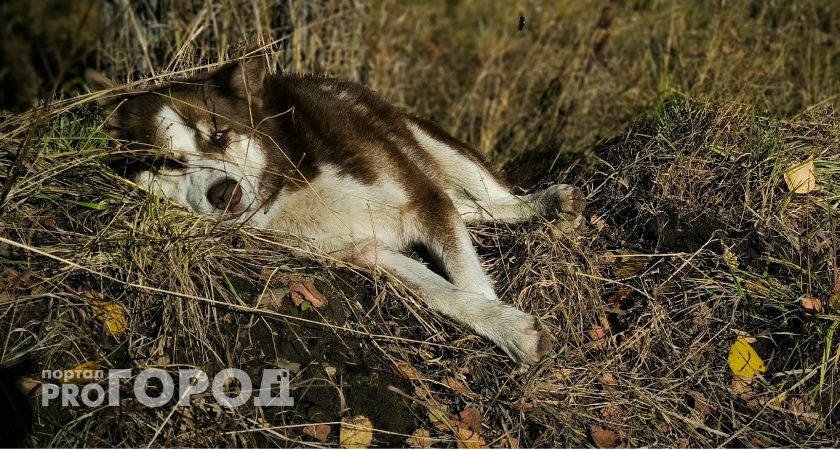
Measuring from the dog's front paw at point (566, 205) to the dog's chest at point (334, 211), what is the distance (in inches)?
27.8

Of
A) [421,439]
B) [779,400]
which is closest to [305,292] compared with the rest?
[421,439]

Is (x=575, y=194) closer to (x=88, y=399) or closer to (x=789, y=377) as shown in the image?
(x=789, y=377)

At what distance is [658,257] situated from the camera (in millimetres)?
3244

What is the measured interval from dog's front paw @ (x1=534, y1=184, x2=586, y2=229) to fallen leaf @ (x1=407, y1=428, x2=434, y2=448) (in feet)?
3.96

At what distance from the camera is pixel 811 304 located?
2.98 metres

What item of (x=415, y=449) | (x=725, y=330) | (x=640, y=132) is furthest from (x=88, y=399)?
(x=640, y=132)

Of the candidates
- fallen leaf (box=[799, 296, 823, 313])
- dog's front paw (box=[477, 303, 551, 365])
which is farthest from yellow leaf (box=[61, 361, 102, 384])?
fallen leaf (box=[799, 296, 823, 313])

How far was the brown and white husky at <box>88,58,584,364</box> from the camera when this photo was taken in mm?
3072

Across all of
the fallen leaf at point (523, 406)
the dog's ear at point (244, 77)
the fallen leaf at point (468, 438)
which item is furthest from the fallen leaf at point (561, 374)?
the dog's ear at point (244, 77)

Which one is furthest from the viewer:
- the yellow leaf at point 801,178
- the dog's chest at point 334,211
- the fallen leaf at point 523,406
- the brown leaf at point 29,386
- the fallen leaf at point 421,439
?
the yellow leaf at point 801,178

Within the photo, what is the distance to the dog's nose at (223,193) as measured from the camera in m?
3.03

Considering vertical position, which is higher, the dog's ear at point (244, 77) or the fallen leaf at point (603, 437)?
the dog's ear at point (244, 77)

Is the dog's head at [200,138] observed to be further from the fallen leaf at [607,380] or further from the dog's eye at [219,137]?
the fallen leaf at [607,380]

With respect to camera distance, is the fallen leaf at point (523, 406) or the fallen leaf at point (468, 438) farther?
the fallen leaf at point (523, 406)
